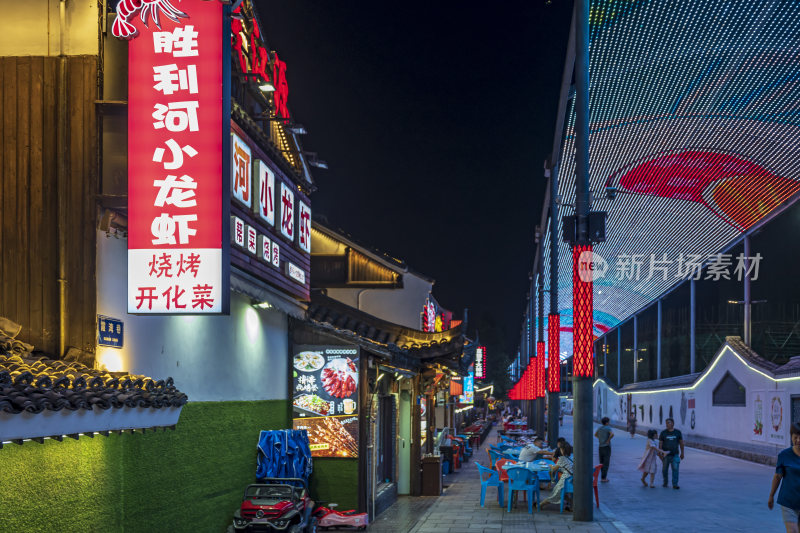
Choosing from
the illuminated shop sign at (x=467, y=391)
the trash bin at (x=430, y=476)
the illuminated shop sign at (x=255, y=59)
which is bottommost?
the illuminated shop sign at (x=467, y=391)

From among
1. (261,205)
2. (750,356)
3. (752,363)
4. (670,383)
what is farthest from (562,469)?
(670,383)

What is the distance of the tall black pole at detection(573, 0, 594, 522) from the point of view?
604 inches

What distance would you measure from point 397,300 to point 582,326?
10840 millimetres

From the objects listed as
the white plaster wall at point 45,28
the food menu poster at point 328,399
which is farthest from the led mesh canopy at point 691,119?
the white plaster wall at point 45,28

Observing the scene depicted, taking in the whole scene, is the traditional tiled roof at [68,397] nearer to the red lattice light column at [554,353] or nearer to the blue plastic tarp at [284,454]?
the blue plastic tarp at [284,454]

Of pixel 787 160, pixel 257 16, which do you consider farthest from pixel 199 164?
pixel 787 160

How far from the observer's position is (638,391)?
6081 centimetres

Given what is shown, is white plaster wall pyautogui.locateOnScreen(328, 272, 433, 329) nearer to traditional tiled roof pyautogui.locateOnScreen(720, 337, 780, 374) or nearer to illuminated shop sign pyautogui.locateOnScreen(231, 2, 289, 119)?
traditional tiled roof pyautogui.locateOnScreen(720, 337, 780, 374)

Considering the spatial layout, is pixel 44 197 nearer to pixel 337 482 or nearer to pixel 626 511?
pixel 337 482

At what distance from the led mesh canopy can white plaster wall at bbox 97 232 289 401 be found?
18.4ft

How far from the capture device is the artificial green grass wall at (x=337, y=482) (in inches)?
573

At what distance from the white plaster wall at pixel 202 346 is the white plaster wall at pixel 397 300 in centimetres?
1081

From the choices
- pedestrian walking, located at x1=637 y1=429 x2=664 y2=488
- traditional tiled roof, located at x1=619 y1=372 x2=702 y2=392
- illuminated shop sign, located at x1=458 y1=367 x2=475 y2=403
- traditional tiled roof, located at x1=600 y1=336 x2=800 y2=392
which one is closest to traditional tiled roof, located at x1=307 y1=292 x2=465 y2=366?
pedestrian walking, located at x1=637 y1=429 x2=664 y2=488

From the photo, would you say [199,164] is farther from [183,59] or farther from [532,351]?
[532,351]
